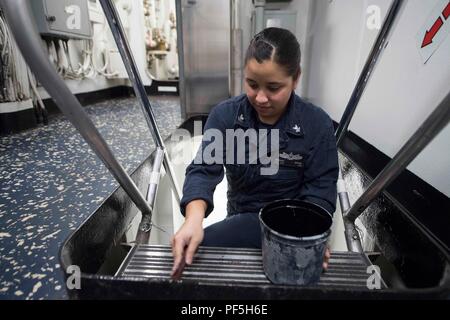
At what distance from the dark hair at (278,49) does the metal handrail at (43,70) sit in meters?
0.42

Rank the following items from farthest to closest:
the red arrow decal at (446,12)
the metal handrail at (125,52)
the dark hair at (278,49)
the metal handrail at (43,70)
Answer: the red arrow decal at (446,12), the metal handrail at (125,52), the dark hair at (278,49), the metal handrail at (43,70)

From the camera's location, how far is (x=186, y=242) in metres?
0.61

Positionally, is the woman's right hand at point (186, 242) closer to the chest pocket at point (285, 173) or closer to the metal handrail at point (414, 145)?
the chest pocket at point (285, 173)

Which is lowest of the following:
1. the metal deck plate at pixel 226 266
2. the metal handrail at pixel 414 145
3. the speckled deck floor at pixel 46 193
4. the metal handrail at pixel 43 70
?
the speckled deck floor at pixel 46 193

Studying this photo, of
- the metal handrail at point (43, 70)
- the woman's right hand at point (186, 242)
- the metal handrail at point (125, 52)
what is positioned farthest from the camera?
the metal handrail at point (125, 52)

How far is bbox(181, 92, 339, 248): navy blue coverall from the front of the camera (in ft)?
2.69

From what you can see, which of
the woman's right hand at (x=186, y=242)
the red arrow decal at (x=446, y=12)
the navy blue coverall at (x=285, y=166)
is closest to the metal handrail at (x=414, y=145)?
the navy blue coverall at (x=285, y=166)

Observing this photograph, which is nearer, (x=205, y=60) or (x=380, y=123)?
(x=380, y=123)

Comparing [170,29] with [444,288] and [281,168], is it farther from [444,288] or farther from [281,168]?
Result: [444,288]

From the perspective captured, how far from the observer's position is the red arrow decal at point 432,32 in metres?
1.00

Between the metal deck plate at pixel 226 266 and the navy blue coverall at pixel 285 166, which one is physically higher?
the navy blue coverall at pixel 285 166
